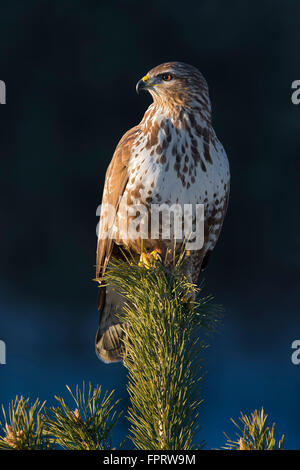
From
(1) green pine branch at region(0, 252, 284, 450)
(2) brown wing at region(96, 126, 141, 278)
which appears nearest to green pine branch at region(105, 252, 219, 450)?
(1) green pine branch at region(0, 252, 284, 450)

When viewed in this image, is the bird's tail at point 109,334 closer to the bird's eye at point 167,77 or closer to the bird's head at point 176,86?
the bird's head at point 176,86

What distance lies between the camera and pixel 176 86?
4.15m

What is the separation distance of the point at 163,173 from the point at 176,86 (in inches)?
33.1

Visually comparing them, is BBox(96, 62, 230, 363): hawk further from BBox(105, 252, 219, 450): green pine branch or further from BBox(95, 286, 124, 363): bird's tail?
BBox(105, 252, 219, 450): green pine branch

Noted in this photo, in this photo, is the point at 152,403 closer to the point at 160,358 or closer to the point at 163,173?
the point at 160,358

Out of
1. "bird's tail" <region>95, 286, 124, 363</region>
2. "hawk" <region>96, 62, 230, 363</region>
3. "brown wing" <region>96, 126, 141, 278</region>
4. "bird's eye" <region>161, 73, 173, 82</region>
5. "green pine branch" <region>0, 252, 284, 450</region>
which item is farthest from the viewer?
"bird's tail" <region>95, 286, 124, 363</region>

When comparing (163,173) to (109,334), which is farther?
(109,334)

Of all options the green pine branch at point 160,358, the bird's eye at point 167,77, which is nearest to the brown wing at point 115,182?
the bird's eye at point 167,77

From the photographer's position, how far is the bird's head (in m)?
4.11

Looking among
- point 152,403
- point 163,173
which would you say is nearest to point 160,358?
point 152,403

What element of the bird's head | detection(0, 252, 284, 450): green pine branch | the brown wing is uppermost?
the bird's head

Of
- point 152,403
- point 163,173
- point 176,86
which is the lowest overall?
point 152,403
